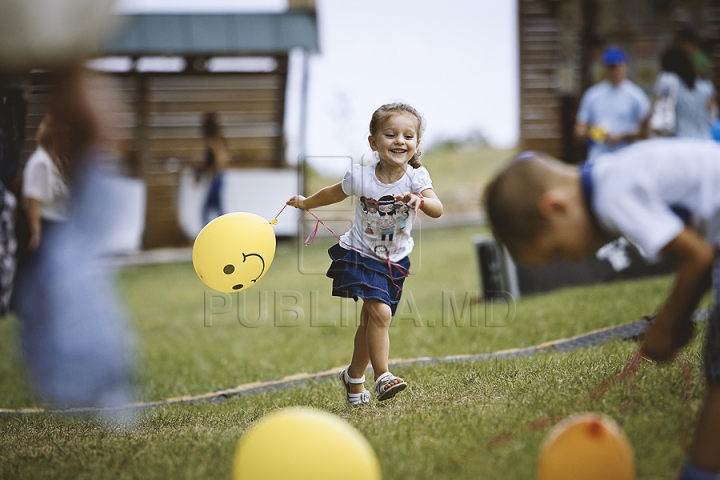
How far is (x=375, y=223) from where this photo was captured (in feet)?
12.7

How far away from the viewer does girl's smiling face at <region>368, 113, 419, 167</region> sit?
376 cm

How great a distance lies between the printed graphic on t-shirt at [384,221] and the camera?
3832 mm

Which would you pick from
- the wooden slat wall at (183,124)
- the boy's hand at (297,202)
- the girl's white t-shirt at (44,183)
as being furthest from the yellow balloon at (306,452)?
the wooden slat wall at (183,124)

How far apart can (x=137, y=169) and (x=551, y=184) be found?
1297cm

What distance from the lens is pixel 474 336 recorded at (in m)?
6.19

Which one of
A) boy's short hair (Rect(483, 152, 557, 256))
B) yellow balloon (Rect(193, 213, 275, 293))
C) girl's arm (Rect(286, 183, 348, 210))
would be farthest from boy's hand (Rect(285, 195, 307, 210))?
boy's short hair (Rect(483, 152, 557, 256))

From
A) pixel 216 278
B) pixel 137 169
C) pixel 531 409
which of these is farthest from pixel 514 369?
pixel 137 169

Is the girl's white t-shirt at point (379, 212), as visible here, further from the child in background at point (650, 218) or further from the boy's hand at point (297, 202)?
the child in background at point (650, 218)

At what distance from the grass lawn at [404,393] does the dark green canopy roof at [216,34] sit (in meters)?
5.72

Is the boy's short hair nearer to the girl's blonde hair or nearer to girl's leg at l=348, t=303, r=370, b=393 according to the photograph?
the girl's blonde hair

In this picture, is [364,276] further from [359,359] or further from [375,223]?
[359,359]

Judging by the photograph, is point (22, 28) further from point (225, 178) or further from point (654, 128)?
point (225, 178)

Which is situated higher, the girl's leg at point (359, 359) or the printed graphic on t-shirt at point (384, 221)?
the printed graphic on t-shirt at point (384, 221)

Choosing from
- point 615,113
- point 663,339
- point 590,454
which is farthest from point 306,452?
point 615,113
